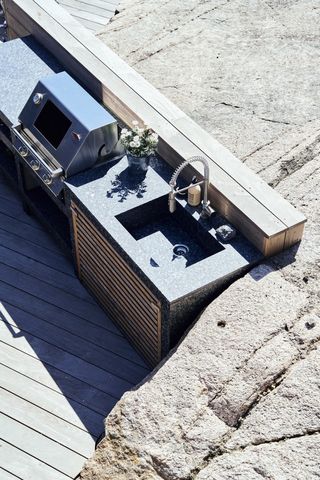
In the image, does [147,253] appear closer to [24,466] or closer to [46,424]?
[46,424]

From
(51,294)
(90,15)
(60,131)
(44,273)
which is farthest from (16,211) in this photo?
(90,15)

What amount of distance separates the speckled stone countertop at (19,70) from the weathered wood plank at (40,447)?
9.94 ft

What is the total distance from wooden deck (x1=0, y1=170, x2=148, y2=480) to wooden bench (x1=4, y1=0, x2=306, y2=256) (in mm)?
1639

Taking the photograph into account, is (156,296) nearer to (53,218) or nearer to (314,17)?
(53,218)

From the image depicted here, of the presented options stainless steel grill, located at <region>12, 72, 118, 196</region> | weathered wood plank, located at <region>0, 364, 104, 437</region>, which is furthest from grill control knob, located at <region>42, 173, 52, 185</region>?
weathered wood plank, located at <region>0, 364, 104, 437</region>

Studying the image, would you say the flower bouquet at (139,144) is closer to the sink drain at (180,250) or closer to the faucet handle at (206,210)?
the faucet handle at (206,210)

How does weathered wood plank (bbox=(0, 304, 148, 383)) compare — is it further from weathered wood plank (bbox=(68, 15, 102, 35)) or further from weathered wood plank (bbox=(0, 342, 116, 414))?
weathered wood plank (bbox=(68, 15, 102, 35))

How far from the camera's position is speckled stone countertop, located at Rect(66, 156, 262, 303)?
652cm

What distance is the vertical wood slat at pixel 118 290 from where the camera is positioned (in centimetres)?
681

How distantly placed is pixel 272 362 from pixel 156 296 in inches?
42.0

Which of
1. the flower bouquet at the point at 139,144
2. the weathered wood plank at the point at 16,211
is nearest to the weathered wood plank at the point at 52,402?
the weathered wood plank at the point at 16,211

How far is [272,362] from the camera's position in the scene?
Result: 20.1 feet

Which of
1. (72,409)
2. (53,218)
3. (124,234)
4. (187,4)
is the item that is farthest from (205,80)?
(72,409)

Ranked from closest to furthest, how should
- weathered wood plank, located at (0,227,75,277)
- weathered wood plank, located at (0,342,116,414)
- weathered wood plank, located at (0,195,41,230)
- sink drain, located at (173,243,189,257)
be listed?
weathered wood plank, located at (0,342,116,414)
sink drain, located at (173,243,189,257)
weathered wood plank, located at (0,227,75,277)
weathered wood plank, located at (0,195,41,230)
